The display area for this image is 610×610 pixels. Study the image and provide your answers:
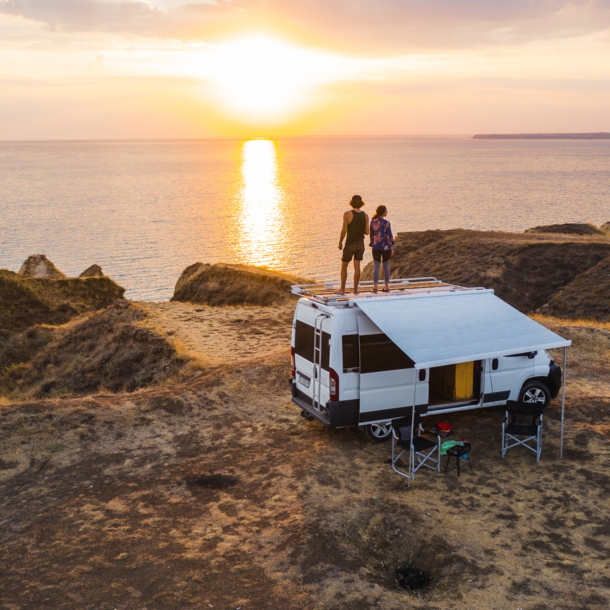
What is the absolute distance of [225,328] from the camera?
23922mm

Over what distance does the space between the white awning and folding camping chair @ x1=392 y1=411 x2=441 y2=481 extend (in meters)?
1.29

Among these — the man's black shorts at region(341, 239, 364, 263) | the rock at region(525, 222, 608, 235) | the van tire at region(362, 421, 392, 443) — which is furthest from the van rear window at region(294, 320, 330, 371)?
the rock at region(525, 222, 608, 235)

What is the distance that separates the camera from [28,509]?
1046 cm

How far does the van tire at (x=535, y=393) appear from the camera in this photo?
13.4m

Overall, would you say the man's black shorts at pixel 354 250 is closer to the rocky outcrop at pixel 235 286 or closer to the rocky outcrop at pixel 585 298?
the rocky outcrop at pixel 235 286

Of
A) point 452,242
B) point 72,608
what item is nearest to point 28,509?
point 72,608

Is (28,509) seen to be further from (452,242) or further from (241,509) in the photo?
(452,242)

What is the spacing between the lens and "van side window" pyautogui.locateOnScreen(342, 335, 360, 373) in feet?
38.2

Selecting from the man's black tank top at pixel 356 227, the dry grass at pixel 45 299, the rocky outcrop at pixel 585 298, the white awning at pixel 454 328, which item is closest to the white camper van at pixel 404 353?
the white awning at pixel 454 328

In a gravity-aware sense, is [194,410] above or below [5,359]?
A: above

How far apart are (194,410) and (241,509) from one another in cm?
481

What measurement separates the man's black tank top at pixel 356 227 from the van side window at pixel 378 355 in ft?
10.0

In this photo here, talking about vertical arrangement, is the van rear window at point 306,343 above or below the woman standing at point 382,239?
below

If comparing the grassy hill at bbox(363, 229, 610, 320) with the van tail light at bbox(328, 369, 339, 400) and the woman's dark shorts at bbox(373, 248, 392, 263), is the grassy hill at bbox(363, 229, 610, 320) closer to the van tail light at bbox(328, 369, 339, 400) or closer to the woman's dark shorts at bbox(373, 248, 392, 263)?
the woman's dark shorts at bbox(373, 248, 392, 263)
